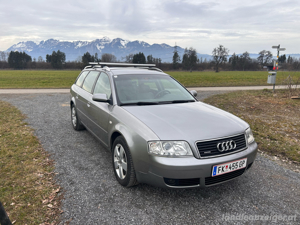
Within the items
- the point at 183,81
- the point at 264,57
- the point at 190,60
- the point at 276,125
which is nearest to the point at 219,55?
the point at 190,60

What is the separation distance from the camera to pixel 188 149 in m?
2.36

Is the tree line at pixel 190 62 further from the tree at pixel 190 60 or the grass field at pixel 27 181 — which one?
the grass field at pixel 27 181

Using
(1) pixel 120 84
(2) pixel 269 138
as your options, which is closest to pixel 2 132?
(1) pixel 120 84

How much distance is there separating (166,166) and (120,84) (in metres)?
1.82

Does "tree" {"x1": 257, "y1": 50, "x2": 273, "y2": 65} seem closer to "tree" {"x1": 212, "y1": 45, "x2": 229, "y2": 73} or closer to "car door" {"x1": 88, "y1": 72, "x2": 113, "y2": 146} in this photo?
"tree" {"x1": 212, "y1": 45, "x2": 229, "y2": 73}

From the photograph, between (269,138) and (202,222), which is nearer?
(202,222)

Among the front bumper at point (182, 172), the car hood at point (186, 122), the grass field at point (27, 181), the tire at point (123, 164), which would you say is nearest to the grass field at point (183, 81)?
the car hood at point (186, 122)

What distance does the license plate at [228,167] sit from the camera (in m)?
2.38

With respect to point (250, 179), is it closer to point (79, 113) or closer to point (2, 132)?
point (79, 113)

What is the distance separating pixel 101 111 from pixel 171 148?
1.66 metres

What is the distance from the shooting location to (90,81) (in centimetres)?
Answer: 460

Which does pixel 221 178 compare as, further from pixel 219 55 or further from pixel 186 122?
pixel 219 55

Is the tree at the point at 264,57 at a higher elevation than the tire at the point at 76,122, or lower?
higher

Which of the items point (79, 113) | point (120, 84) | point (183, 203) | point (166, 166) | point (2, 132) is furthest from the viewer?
point (2, 132)
